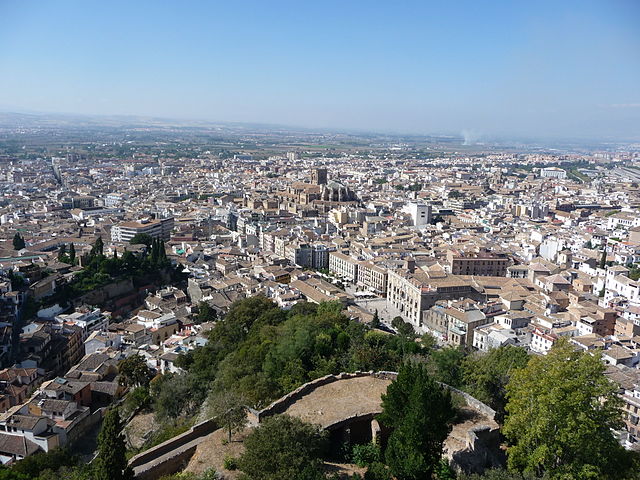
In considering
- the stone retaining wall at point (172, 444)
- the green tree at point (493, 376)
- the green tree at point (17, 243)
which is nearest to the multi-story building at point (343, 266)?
the green tree at point (493, 376)

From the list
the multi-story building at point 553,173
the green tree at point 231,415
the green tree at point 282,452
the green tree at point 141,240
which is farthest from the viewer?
the multi-story building at point 553,173

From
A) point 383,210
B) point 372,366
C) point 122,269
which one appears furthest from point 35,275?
point 383,210

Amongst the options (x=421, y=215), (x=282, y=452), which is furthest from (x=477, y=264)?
(x=282, y=452)

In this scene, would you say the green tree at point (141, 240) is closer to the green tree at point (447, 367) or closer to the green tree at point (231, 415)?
the green tree at point (447, 367)

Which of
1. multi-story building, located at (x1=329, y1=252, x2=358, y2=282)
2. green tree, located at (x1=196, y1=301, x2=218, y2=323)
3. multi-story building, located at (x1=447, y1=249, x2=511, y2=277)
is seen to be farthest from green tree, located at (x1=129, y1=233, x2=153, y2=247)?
multi-story building, located at (x1=447, y1=249, x2=511, y2=277)

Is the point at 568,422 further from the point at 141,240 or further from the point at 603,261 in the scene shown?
the point at 141,240

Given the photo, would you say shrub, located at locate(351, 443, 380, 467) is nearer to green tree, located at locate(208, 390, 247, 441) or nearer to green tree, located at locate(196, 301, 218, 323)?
green tree, located at locate(208, 390, 247, 441)
